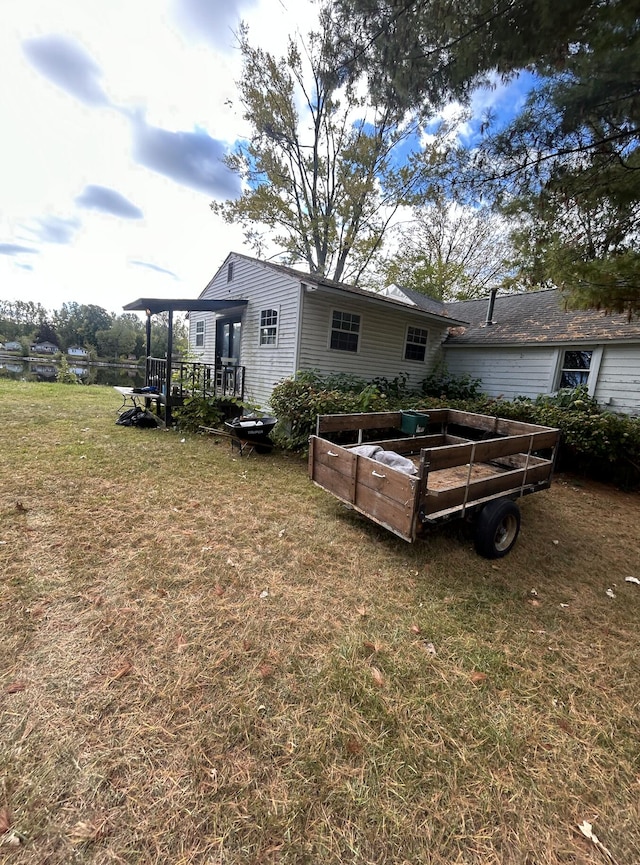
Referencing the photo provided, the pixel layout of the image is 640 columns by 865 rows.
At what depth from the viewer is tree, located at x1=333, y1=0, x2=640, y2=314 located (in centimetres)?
307

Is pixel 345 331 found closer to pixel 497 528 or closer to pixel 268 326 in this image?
pixel 268 326

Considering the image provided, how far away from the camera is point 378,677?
2.01 meters

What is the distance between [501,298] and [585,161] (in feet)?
35.0

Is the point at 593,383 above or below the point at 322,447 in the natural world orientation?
above

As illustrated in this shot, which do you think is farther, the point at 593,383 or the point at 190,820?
the point at 593,383

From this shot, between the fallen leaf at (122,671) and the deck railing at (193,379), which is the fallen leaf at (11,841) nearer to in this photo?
the fallen leaf at (122,671)

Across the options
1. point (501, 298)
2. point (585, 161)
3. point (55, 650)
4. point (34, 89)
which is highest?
point (34, 89)

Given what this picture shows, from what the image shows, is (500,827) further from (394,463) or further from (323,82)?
(323,82)

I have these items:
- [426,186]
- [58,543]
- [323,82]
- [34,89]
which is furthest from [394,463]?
[34,89]

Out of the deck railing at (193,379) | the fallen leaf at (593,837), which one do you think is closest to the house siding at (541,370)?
the deck railing at (193,379)

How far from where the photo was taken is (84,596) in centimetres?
251

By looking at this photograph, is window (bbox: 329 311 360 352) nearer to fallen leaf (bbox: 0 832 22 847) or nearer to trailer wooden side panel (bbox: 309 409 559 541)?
trailer wooden side panel (bbox: 309 409 559 541)

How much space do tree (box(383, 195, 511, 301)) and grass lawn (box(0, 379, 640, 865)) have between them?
23129 mm

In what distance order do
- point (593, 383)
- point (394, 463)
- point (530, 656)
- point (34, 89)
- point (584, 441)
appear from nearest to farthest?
1. point (530, 656)
2. point (394, 463)
3. point (584, 441)
4. point (34, 89)
5. point (593, 383)
